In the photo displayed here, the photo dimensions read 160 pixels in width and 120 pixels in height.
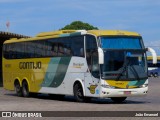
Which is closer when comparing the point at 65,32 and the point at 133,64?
the point at 133,64

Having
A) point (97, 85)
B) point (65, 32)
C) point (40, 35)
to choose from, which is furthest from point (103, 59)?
point (40, 35)

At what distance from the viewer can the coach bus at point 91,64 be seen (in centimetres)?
2314

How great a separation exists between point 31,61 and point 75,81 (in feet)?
16.1

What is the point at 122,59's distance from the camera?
920 inches

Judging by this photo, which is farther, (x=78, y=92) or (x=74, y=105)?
(x=78, y=92)

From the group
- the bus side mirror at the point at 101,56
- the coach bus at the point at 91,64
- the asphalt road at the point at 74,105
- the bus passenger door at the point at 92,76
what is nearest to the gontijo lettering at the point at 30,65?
the coach bus at the point at 91,64

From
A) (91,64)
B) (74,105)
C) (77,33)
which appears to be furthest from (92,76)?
(77,33)

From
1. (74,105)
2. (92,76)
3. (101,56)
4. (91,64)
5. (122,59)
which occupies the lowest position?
(74,105)

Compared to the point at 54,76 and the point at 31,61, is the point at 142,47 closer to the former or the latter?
the point at 54,76

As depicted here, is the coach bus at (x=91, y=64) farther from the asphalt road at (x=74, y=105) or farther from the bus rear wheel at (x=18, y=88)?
the bus rear wheel at (x=18, y=88)

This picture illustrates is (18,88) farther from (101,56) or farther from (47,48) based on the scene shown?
(101,56)

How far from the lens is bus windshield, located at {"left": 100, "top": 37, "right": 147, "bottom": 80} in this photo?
2312 cm

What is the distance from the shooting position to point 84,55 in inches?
947

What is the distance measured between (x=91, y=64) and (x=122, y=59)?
1.37 metres
